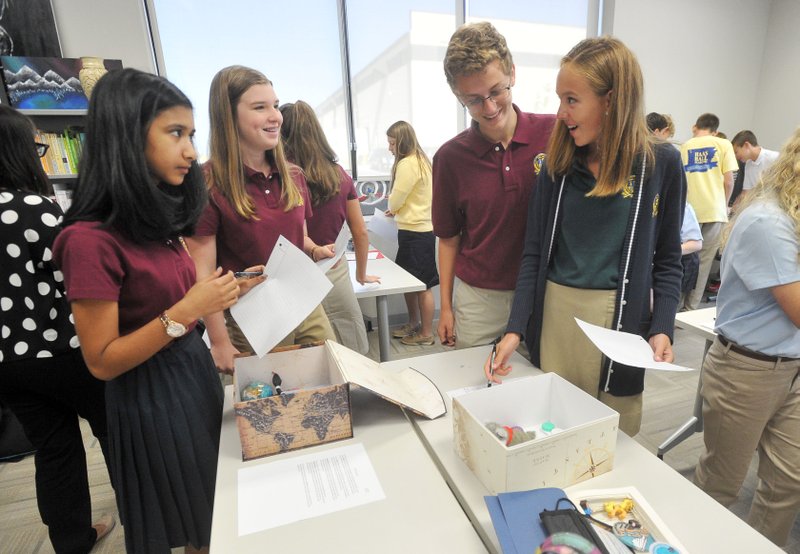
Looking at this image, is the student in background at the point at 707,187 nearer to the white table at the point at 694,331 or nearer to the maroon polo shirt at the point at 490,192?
the white table at the point at 694,331

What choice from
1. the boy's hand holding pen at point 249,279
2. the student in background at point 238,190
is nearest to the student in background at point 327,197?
the student in background at point 238,190

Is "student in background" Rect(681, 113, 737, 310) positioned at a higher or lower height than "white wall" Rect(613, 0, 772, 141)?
lower

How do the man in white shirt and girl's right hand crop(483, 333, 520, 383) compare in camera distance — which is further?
the man in white shirt

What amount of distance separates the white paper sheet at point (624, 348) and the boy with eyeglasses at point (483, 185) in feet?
1.49

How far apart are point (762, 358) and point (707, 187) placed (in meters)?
3.11

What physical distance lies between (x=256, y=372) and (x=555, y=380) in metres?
0.73

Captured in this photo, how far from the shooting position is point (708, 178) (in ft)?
12.1

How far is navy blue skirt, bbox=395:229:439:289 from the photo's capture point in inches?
128

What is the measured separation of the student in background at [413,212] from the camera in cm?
306

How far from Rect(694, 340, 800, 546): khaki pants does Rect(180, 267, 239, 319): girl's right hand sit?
1.38 m

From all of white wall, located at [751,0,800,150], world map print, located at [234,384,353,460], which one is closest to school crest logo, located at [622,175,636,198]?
world map print, located at [234,384,353,460]

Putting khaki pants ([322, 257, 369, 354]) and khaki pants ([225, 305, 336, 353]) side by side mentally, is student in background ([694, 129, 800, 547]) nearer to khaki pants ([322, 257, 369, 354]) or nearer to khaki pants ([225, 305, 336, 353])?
khaki pants ([225, 305, 336, 353])

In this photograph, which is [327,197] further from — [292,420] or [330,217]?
[292,420]

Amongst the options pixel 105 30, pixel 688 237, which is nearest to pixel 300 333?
pixel 688 237
